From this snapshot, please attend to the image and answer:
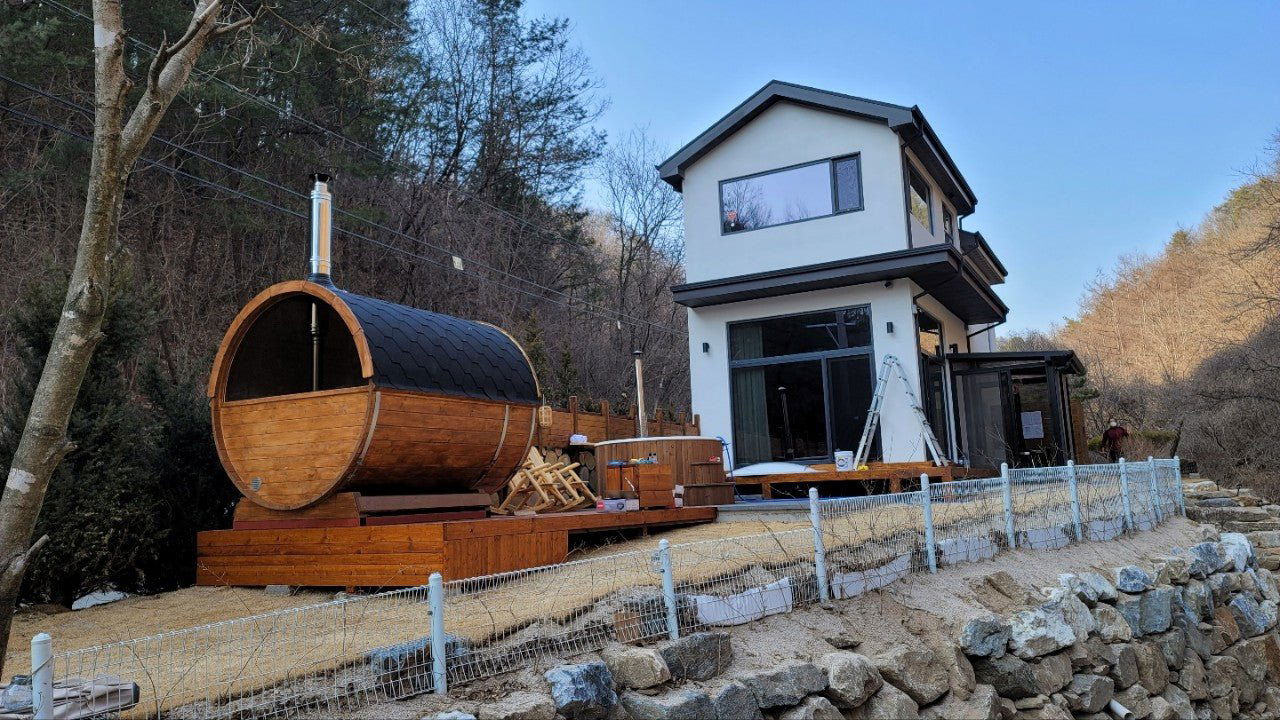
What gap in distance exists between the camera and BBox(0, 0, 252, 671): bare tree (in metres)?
3.96

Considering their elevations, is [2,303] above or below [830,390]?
above

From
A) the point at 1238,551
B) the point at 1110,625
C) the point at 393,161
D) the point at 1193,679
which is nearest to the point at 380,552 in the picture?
the point at 1110,625

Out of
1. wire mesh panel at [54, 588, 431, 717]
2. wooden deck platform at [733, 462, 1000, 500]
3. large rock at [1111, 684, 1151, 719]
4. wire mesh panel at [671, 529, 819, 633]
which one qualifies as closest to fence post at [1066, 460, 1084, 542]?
large rock at [1111, 684, 1151, 719]

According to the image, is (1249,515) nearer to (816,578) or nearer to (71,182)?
(816,578)

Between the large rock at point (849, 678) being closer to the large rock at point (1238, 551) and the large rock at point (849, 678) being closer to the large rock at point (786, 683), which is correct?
the large rock at point (786, 683)

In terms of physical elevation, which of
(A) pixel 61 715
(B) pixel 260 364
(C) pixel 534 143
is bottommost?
(A) pixel 61 715

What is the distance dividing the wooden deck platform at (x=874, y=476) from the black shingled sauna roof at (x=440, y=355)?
5.24 meters

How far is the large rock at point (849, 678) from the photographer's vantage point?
17.1 feet

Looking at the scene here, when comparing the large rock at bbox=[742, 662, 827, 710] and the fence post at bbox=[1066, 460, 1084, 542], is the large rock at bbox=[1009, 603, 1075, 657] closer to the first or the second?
the large rock at bbox=[742, 662, 827, 710]

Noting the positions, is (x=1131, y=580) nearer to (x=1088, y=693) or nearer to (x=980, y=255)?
(x=1088, y=693)

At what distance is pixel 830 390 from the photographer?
1385 cm

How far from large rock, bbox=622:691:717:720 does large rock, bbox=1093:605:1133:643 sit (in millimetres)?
4498

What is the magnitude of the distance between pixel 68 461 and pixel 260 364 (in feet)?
5.84

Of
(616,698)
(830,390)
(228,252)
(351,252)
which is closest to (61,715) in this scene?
(616,698)
